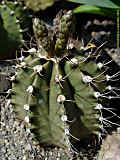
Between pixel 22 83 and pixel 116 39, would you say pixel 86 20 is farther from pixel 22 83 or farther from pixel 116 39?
pixel 22 83

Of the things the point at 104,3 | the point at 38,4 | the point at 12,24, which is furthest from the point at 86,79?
the point at 38,4

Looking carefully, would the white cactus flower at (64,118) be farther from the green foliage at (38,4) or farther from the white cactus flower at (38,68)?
the green foliage at (38,4)

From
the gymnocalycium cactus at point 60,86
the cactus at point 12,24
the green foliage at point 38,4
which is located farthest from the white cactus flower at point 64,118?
the green foliage at point 38,4

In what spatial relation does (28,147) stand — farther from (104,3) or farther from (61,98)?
(104,3)

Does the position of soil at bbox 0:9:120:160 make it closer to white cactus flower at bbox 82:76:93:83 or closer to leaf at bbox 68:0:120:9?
white cactus flower at bbox 82:76:93:83

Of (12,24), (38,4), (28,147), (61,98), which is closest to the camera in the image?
(61,98)

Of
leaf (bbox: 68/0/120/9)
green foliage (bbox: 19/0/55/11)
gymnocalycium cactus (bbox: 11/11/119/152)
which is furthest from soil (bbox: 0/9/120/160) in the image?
green foliage (bbox: 19/0/55/11)
